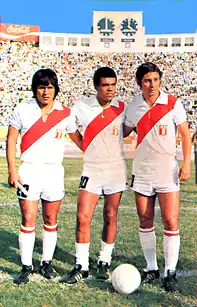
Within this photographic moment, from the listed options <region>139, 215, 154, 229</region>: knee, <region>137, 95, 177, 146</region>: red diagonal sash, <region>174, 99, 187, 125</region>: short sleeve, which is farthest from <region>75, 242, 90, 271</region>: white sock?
<region>174, 99, 187, 125</region>: short sleeve

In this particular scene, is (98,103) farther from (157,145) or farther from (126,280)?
(126,280)

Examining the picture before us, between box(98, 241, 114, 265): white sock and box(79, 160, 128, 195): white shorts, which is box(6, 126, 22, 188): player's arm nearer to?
box(79, 160, 128, 195): white shorts

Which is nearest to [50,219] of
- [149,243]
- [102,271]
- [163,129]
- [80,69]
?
[102,271]

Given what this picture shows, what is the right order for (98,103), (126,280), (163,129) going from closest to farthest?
(126,280) → (163,129) → (98,103)

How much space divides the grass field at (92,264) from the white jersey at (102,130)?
3.39ft

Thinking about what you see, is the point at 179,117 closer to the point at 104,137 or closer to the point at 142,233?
the point at 104,137

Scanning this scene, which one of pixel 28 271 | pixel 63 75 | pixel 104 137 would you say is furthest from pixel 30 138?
pixel 63 75

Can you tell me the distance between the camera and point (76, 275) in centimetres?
353

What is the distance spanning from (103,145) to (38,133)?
54cm

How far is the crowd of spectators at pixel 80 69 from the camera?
95.5 feet

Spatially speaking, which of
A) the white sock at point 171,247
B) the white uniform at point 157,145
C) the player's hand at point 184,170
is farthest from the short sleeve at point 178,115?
the white sock at point 171,247

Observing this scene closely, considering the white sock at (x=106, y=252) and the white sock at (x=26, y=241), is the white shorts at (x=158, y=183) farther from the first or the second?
the white sock at (x=26, y=241)

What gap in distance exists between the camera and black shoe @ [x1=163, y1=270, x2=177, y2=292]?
3321 mm

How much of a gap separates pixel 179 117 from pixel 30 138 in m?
1.17
